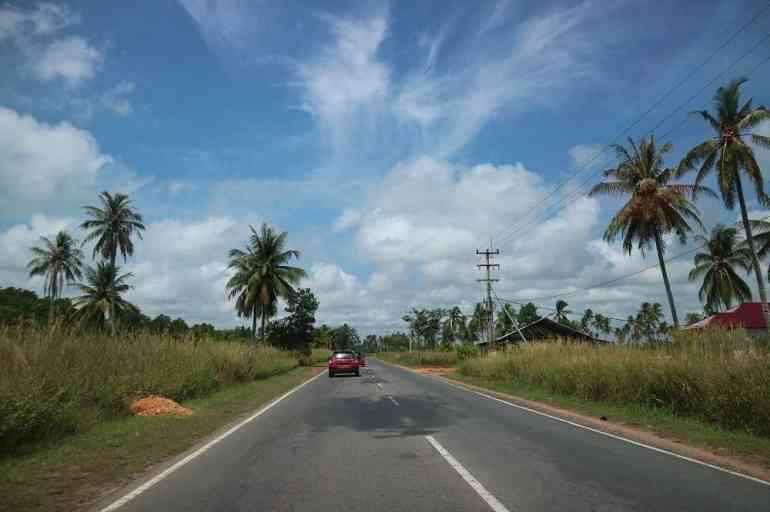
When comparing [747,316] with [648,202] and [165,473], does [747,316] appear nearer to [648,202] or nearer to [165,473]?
[648,202]

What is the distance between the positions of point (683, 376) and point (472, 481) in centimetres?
897

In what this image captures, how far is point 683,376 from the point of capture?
41.6ft

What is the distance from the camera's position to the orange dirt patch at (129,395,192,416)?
41.3 ft

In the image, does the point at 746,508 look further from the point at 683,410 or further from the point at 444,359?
the point at 444,359

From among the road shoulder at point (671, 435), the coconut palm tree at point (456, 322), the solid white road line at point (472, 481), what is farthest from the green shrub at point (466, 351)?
the coconut palm tree at point (456, 322)

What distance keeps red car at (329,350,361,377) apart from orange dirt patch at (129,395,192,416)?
718 inches

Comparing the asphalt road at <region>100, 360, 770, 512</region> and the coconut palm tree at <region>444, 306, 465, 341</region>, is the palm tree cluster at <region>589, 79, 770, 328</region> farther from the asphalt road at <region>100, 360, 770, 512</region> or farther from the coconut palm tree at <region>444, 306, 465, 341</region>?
the coconut palm tree at <region>444, 306, 465, 341</region>

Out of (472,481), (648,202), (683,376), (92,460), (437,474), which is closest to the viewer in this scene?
(472,481)

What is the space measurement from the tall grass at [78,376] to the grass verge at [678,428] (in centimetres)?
1104

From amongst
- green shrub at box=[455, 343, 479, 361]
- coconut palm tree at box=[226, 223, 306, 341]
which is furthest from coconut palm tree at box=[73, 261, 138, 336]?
green shrub at box=[455, 343, 479, 361]

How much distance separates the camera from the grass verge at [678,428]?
8438 mm

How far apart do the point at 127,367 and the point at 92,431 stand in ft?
13.8

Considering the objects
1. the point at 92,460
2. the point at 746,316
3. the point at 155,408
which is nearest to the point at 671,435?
the point at 92,460

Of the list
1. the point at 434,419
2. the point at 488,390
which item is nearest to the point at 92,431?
the point at 434,419
